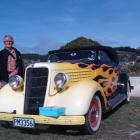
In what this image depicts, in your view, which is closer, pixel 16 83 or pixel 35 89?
pixel 35 89

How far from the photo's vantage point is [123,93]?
11.1 metres

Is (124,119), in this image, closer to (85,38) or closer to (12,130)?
(12,130)

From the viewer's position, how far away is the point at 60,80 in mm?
7508

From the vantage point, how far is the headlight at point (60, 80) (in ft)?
24.6

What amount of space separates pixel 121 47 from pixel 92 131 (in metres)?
24.1

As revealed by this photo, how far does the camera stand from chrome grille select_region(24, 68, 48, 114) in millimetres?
7555

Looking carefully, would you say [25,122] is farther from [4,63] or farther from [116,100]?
[116,100]

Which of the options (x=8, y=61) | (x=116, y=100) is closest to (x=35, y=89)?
(x=8, y=61)

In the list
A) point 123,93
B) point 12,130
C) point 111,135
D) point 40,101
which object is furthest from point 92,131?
point 123,93

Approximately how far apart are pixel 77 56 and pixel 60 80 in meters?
2.30

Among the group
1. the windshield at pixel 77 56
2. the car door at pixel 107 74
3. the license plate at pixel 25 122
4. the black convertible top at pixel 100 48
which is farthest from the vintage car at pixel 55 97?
the black convertible top at pixel 100 48

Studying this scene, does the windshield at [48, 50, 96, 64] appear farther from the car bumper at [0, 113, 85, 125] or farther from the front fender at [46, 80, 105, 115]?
the car bumper at [0, 113, 85, 125]

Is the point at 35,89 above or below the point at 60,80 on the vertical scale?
below

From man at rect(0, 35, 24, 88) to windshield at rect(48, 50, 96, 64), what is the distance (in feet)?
3.93
